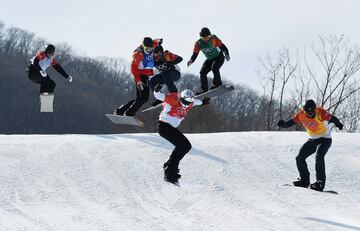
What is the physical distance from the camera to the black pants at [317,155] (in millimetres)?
10922

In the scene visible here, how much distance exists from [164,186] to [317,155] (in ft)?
10.7

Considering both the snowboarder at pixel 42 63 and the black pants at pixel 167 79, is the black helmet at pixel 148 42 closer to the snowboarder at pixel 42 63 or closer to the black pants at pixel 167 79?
the black pants at pixel 167 79

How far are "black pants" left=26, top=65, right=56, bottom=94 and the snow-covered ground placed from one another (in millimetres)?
1861

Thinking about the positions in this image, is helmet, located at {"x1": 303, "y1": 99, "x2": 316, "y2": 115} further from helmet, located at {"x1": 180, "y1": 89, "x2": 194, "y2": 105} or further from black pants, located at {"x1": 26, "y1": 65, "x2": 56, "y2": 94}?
black pants, located at {"x1": 26, "y1": 65, "x2": 56, "y2": 94}

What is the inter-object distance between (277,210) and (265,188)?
1711 millimetres

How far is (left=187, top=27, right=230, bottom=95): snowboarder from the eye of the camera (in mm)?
13422

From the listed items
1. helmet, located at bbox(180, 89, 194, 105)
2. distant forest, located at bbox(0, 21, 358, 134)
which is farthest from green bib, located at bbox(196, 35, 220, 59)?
distant forest, located at bbox(0, 21, 358, 134)

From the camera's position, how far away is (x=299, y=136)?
1531cm

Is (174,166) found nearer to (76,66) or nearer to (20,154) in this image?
(20,154)

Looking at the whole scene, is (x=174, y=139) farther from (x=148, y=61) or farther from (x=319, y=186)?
(x=319, y=186)

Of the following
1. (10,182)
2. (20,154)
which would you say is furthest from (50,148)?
(10,182)

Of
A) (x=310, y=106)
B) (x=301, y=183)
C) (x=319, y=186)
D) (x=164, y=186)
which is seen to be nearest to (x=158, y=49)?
(x=164, y=186)

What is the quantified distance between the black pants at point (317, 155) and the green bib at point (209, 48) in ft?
12.4

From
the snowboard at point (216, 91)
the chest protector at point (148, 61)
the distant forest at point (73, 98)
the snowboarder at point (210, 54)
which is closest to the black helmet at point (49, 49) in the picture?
the chest protector at point (148, 61)
